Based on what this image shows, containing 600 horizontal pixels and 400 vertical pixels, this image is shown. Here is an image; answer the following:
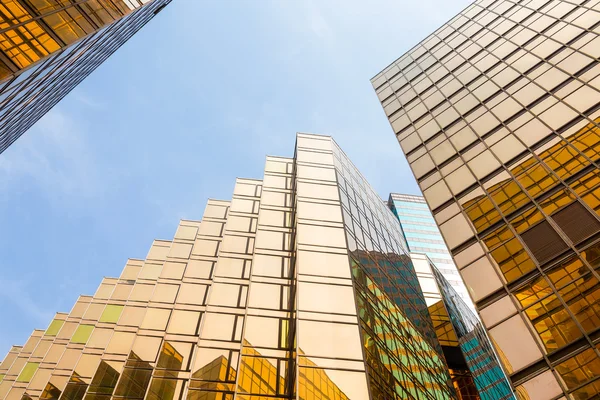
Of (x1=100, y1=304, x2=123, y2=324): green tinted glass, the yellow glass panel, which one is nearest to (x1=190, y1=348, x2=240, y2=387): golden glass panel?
the yellow glass panel

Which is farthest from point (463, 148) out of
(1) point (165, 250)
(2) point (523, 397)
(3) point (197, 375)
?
(1) point (165, 250)

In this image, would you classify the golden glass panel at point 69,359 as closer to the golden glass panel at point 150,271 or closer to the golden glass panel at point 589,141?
the golden glass panel at point 150,271

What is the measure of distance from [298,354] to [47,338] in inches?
1547

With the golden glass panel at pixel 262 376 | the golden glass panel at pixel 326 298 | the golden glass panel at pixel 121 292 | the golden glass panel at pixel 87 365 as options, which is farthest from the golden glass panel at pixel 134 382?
the golden glass panel at pixel 121 292

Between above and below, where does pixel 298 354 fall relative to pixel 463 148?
below

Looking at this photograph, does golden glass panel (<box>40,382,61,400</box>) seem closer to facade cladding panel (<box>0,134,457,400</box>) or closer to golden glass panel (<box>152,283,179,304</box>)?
facade cladding panel (<box>0,134,457,400</box>)

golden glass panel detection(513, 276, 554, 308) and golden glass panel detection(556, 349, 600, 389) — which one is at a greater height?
golden glass panel detection(513, 276, 554, 308)

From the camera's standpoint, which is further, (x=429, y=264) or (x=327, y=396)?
(x=429, y=264)

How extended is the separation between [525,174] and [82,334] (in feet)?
122

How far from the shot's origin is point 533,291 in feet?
47.7

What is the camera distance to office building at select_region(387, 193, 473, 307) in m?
93.3

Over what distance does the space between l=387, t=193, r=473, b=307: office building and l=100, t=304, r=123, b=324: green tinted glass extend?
7009 centimetres

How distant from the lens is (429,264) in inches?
1649

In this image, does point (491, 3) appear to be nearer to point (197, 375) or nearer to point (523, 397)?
point (523, 397)
